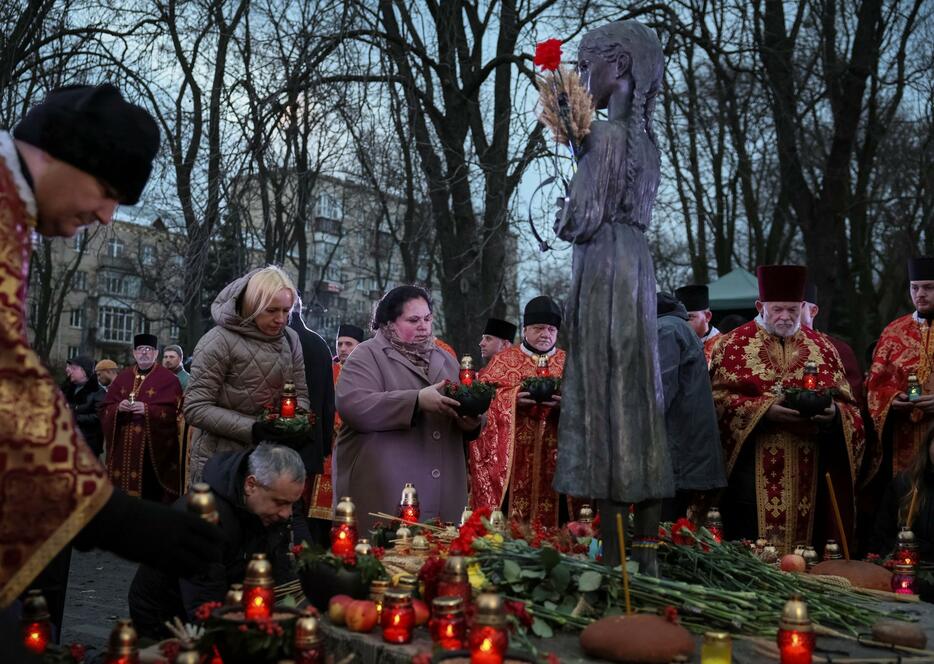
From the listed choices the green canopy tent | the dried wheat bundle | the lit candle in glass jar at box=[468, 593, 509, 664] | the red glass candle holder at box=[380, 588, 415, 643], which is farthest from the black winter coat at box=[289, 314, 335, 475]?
the green canopy tent

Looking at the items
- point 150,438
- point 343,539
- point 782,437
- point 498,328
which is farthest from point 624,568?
point 150,438

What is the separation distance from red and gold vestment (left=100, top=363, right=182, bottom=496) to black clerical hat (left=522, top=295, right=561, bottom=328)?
18.1ft

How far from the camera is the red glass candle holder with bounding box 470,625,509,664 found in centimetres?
351

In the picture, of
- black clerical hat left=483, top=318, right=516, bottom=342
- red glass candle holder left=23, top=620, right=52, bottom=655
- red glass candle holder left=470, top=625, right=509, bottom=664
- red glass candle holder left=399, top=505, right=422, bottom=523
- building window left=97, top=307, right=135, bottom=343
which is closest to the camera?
red glass candle holder left=470, top=625, right=509, bottom=664

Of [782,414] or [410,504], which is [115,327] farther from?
[410,504]

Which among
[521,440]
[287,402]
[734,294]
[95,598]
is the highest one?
[734,294]

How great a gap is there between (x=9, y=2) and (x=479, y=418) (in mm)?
6396

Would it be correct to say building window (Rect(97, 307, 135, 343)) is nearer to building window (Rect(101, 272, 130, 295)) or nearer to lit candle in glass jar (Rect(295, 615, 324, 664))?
building window (Rect(101, 272, 130, 295))

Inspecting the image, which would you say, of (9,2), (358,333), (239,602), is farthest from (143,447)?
(239,602)

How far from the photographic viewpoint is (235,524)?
4.94 metres

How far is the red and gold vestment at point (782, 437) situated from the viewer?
25.3 ft

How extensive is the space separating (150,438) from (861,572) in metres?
9.80

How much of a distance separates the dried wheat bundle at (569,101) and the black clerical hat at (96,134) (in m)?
2.09

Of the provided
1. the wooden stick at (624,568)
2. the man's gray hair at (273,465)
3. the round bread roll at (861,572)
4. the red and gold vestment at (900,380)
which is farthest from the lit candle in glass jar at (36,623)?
the red and gold vestment at (900,380)
